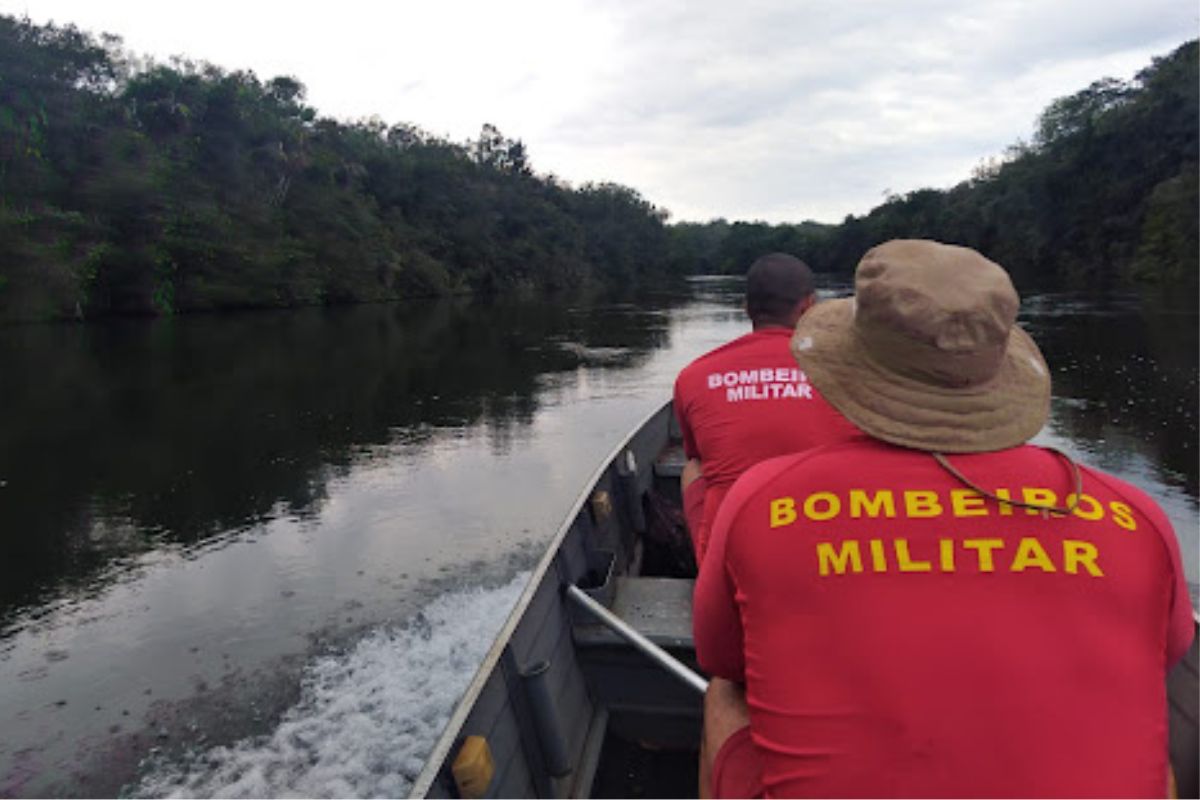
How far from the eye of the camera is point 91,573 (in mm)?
6496

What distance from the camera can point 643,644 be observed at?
8.91 ft

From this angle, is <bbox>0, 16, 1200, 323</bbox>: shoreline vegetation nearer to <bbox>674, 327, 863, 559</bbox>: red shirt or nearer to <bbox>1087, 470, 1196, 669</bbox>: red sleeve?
<bbox>674, 327, 863, 559</bbox>: red shirt

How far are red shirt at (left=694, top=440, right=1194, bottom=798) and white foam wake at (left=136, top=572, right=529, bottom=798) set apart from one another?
3.10 m

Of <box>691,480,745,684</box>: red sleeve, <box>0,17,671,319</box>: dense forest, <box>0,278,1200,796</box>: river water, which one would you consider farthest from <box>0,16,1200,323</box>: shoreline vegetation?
<box>691,480,745,684</box>: red sleeve

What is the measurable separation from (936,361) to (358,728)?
384 cm

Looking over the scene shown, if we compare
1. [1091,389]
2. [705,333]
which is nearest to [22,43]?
[705,333]

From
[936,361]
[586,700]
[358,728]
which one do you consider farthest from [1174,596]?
[358,728]

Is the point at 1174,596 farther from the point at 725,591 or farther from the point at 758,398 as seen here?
the point at 758,398

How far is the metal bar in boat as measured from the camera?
2.42m

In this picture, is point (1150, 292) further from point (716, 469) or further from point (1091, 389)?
point (716, 469)

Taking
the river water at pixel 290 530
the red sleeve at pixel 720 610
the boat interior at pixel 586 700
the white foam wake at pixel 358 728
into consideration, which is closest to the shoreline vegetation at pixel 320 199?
the river water at pixel 290 530

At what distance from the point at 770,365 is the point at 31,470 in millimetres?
10046

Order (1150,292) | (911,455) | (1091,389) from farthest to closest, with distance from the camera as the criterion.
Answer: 1. (1150,292)
2. (1091,389)
3. (911,455)

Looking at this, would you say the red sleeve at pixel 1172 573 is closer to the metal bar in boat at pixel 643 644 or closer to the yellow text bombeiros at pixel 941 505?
the yellow text bombeiros at pixel 941 505
